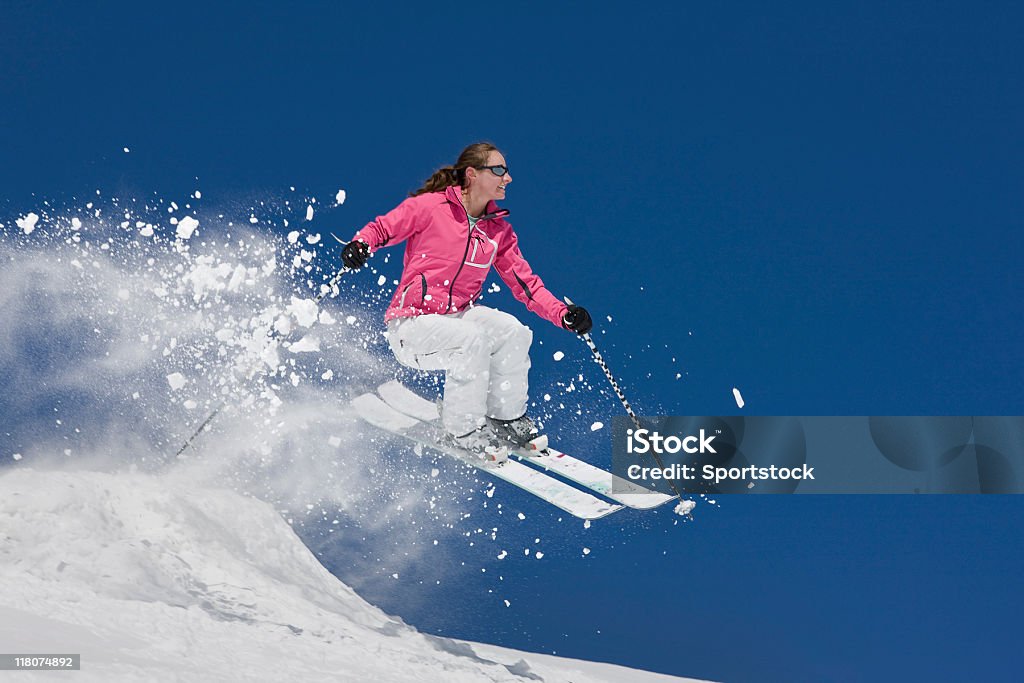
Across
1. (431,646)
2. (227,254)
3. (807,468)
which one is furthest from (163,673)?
(807,468)

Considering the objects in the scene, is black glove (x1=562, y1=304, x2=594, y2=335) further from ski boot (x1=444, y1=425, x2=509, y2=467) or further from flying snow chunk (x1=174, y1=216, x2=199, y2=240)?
flying snow chunk (x1=174, y1=216, x2=199, y2=240)

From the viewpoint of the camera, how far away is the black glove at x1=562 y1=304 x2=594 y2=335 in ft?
14.1

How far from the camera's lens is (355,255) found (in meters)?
4.04

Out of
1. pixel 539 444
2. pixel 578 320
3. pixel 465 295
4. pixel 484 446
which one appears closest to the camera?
pixel 578 320

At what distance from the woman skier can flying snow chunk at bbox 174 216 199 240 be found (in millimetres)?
1035

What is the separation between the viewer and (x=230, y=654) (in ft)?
10.3

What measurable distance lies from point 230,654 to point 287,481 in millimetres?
A: 1688

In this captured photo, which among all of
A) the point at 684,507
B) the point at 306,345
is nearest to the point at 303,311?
the point at 306,345

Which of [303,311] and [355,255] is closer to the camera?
[355,255]

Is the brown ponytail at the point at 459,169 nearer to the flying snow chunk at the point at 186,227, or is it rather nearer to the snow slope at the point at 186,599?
the flying snow chunk at the point at 186,227

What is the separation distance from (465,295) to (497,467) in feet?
2.70

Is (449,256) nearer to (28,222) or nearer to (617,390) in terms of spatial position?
(617,390)

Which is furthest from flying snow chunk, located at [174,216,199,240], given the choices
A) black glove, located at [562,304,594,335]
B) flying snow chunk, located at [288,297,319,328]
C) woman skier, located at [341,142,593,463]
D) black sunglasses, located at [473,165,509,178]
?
black glove, located at [562,304,594,335]

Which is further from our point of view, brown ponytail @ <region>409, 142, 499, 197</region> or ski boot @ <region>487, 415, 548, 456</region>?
ski boot @ <region>487, 415, 548, 456</region>
